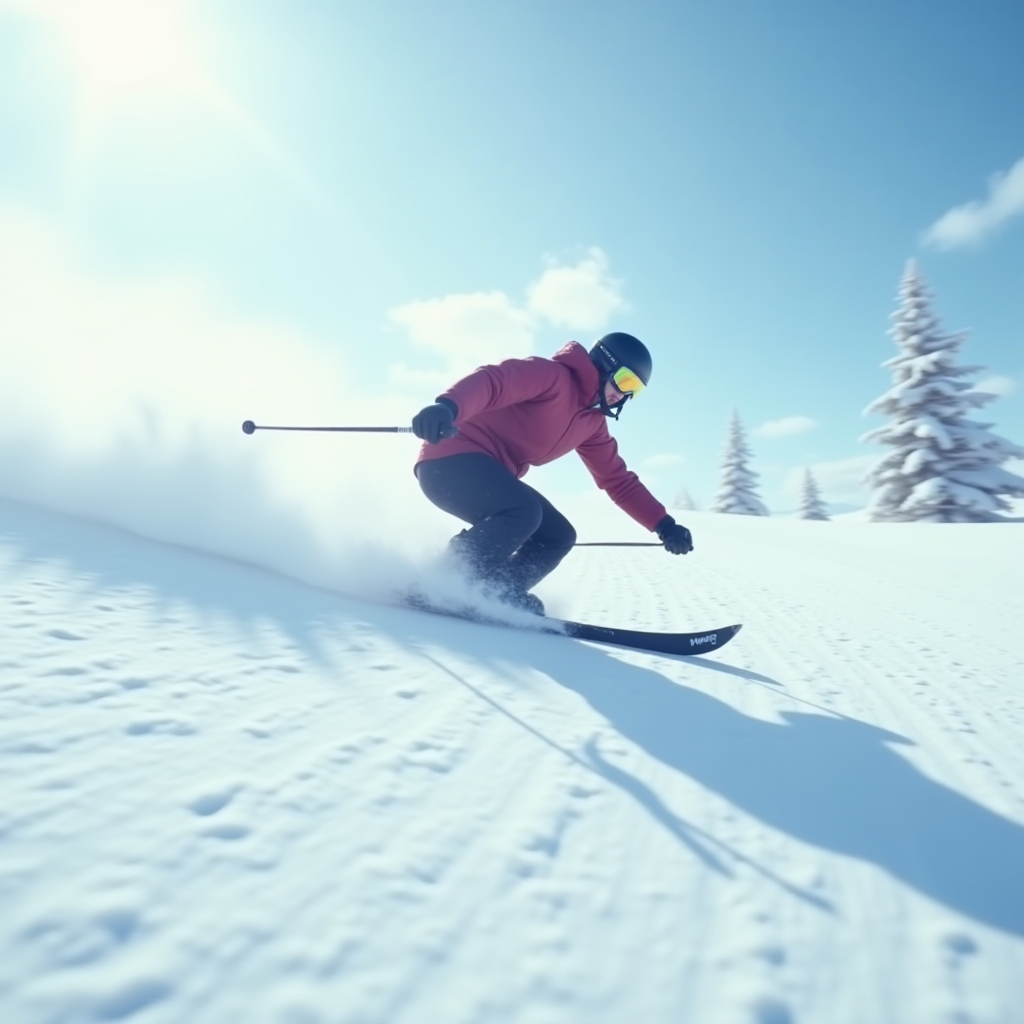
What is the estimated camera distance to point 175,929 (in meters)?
Result: 0.85

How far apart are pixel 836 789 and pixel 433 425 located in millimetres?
2455

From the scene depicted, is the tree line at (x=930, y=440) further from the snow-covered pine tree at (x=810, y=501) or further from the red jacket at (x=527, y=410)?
the red jacket at (x=527, y=410)

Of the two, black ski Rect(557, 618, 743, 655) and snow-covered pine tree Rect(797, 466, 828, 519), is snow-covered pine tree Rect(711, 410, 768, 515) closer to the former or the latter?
snow-covered pine tree Rect(797, 466, 828, 519)

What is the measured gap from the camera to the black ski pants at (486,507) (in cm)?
373

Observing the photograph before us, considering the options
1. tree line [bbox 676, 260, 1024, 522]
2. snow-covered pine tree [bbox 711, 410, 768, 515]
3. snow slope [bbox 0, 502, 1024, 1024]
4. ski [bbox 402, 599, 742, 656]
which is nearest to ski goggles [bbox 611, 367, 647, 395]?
ski [bbox 402, 599, 742, 656]

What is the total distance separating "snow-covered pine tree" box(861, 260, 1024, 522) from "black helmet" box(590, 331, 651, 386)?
19.9 metres

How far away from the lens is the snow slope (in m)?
0.86

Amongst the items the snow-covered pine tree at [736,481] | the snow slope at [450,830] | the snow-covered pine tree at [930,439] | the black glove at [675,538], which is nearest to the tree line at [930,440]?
the snow-covered pine tree at [930,439]

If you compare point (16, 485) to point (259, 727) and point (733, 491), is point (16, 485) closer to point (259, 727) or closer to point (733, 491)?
point (259, 727)

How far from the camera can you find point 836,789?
5.70 ft

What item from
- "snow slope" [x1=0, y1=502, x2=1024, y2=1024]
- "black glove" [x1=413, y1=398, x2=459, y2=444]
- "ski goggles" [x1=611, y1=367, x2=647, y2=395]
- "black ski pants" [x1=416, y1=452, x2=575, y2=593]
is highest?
"ski goggles" [x1=611, y1=367, x2=647, y2=395]

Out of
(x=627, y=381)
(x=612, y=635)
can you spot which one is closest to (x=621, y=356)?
(x=627, y=381)

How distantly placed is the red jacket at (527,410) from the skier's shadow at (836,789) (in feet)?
6.11

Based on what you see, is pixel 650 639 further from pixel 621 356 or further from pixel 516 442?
pixel 621 356
